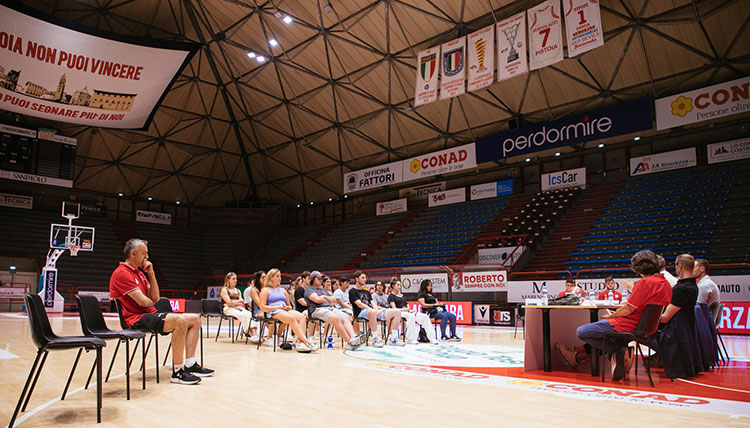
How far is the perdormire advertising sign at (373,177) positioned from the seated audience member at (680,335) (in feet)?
54.1

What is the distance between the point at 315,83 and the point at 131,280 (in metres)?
17.5

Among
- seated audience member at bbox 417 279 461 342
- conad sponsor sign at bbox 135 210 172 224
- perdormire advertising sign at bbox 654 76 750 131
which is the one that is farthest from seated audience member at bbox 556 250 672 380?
conad sponsor sign at bbox 135 210 172 224

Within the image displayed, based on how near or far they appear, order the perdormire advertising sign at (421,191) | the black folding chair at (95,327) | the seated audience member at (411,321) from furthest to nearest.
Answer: the perdormire advertising sign at (421,191)
the seated audience member at (411,321)
the black folding chair at (95,327)

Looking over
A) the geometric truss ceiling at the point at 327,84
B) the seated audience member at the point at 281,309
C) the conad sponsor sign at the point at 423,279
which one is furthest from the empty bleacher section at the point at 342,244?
the seated audience member at the point at 281,309

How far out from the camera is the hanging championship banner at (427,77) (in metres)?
15.0

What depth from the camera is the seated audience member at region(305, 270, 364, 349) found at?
840 cm

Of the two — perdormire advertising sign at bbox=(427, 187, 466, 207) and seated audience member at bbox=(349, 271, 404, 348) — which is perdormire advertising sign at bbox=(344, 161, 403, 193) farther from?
seated audience member at bbox=(349, 271, 404, 348)

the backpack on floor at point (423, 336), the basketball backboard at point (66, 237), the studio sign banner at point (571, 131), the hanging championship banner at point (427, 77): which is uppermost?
the hanging championship banner at point (427, 77)

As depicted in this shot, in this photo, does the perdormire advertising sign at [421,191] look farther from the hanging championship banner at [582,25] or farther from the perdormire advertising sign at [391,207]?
the hanging championship banner at [582,25]

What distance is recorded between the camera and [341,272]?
18.7 metres

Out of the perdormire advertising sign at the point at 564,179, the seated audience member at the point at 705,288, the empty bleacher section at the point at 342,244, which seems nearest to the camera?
the seated audience member at the point at 705,288

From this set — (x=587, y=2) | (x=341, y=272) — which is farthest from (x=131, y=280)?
(x=341, y=272)

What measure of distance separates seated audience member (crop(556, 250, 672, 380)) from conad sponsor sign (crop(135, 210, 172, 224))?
27730 millimetres

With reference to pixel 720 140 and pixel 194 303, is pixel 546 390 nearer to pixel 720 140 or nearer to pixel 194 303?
pixel 720 140
